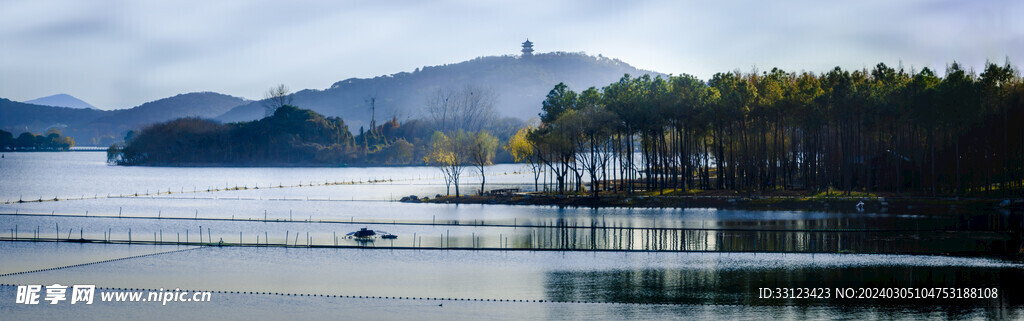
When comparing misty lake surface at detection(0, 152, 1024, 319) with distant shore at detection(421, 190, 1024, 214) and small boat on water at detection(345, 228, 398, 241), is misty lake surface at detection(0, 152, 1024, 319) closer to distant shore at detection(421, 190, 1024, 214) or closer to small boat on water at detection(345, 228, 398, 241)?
small boat on water at detection(345, 228, 398, 241)

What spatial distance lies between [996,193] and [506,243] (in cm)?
4625

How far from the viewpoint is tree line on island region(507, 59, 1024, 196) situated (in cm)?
7606

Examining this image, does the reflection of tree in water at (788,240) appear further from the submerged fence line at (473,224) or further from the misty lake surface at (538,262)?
the submerged fence line at (473,224)

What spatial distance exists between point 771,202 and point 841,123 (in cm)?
1207

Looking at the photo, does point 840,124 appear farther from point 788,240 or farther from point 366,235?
point 366,235

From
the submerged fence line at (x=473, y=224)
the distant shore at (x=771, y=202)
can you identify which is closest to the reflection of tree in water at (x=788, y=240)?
the submerged fence line at (x=473, y=224)

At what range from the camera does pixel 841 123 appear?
84.2 metres

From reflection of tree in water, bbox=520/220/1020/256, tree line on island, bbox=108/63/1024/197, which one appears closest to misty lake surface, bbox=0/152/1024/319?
reflection of tree in water, bbox=520/220/1020/256

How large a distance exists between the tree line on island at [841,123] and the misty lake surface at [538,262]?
1089cm

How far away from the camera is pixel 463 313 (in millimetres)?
35562

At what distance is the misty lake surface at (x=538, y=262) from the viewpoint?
36594 millimetres

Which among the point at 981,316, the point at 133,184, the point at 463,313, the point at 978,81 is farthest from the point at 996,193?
the point at 133,184

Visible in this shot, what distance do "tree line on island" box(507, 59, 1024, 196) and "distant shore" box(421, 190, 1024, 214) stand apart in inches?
112

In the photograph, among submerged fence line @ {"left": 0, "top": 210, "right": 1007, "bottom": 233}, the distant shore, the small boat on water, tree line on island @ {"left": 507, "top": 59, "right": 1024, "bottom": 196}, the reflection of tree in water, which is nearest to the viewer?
the reflection of tree in water
